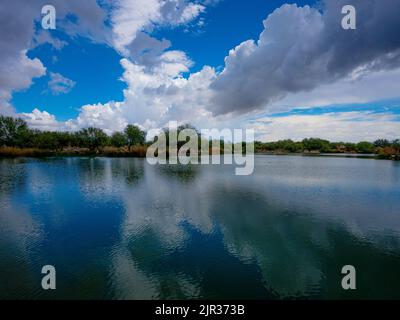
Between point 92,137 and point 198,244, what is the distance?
340 ft

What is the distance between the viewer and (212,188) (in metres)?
26.4

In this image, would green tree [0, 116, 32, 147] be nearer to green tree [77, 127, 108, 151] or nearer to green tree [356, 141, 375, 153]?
green tree [77, 127, 108, 151]

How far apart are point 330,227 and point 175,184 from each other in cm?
1847

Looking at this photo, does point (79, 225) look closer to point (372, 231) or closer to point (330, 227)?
point (330, 227)

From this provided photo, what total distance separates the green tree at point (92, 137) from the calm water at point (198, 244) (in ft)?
275

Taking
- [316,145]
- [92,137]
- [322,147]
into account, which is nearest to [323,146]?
[322,147]

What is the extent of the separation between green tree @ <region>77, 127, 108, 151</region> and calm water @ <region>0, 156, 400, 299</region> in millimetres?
83842

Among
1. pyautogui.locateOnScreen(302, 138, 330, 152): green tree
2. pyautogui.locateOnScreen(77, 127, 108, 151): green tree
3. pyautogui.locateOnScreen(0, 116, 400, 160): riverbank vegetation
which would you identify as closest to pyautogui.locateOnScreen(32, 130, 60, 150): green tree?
pyautogui.locateOnScreen(0, 116, 400, 160): riverbank vegetation

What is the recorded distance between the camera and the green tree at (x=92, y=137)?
101938mm

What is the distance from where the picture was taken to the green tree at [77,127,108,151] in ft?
334

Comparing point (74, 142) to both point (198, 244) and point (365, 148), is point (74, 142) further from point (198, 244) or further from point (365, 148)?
point (365, 148)

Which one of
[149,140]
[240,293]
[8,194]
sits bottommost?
[240,293]
